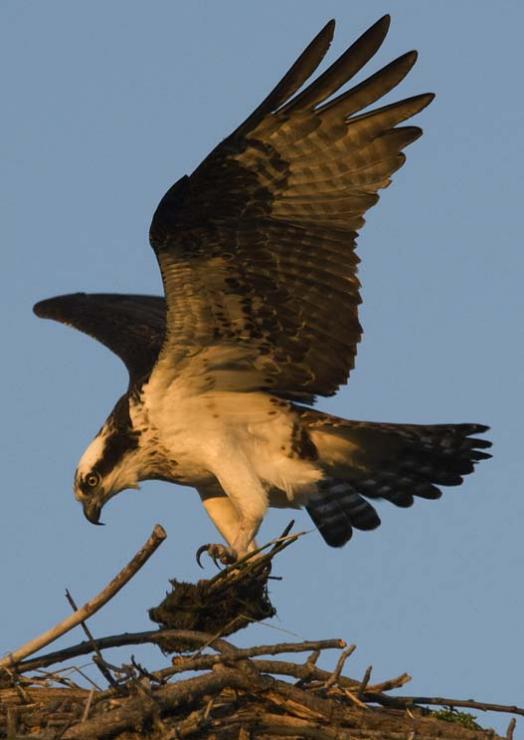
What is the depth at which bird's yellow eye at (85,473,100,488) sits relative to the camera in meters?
9.84

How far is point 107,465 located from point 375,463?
5.56 feet

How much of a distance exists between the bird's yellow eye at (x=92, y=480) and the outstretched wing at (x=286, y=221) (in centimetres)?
83

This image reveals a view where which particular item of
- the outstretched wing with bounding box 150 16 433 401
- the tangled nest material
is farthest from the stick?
the outstretched wing with bounding box 150 16 433 401

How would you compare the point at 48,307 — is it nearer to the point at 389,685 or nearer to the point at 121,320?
the point at 121,320

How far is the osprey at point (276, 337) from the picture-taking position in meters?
8.91

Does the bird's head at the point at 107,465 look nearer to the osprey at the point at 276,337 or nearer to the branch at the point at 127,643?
the osprey at the point at 276,337

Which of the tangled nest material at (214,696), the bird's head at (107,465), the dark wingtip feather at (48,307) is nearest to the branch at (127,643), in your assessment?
the tangled nest material at (214,696)

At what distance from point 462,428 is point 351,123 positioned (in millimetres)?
2051

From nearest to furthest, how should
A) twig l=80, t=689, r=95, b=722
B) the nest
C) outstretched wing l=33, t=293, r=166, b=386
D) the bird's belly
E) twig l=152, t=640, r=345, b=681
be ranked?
twig l=80, t=689, r=95, b=722, twig l=152, t=640, r=345, b=681, the nest, the bird's belly, outstretched wing l=33, t=293, r=166, b=386

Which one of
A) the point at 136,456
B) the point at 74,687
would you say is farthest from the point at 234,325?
the point at 74,687

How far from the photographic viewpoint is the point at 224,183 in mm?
8945

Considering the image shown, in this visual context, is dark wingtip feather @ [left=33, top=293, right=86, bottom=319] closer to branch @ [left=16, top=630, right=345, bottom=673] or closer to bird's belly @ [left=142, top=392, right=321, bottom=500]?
bird's belly @ [left=142, top=392, right=321, bottom=500]

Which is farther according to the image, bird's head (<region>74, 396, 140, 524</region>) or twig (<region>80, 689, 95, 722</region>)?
bird's head (<region>74, 396, 140, 524</region>)

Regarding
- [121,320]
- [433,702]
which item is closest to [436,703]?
[433,702]
